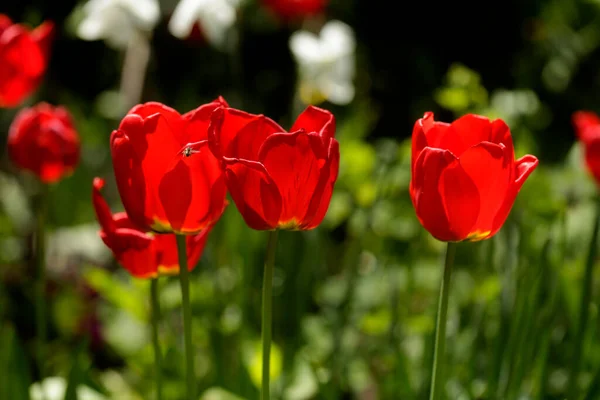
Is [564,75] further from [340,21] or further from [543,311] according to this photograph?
[543,311]

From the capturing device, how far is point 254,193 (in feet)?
2.43

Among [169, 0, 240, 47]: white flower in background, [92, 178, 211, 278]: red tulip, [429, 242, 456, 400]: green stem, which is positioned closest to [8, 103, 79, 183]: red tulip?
[169, 0, 240, 47]: white flower in background

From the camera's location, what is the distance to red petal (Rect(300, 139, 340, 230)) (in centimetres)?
74

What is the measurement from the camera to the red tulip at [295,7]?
2.94 m

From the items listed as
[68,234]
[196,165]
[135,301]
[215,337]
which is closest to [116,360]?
[68,234]

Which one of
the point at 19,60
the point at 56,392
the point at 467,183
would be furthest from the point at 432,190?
the point at 19,60

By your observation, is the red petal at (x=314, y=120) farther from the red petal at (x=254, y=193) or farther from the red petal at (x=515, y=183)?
the red petal at (x=515, y=183)

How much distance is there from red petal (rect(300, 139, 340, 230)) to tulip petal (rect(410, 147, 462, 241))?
77 millimetres

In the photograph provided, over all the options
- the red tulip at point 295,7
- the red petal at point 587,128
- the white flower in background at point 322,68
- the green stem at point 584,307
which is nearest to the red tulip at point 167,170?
the green stem at point 584,307

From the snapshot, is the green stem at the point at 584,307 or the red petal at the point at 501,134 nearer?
the red petal at the point at 501,134

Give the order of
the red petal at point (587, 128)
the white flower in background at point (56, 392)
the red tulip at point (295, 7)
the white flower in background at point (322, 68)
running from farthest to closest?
1. the red tulip at point (295, 7)
2. the white flower in background at point (322, 68)
3. the red petal at point (587, 128)
4. the white flower in background at point (56, 392)

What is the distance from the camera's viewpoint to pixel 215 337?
5.01ft

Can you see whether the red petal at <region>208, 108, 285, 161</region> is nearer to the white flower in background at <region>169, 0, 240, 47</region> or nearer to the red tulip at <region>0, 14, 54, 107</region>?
the white flower in background at <region>169, 0, 240, 47</region>

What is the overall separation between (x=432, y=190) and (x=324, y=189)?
0.33ft
